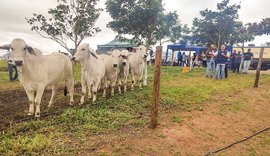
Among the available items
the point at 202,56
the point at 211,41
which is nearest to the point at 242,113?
the point at 202,56

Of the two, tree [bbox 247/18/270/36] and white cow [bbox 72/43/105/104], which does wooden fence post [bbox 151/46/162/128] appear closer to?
white cow [bbox 72/43/105/104]

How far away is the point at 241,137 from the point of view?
278 inches

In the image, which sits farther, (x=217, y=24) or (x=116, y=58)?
(x=217, y=24)

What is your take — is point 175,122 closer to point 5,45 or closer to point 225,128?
point 225,128

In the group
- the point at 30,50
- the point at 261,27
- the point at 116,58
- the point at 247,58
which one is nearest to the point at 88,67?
the point at 116,58

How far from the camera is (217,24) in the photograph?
105 ft

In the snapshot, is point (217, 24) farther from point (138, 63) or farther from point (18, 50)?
point (18, 50)

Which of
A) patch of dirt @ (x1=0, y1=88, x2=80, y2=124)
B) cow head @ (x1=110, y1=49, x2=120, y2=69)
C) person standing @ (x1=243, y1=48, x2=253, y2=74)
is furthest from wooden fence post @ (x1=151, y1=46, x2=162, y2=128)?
person standing @ (x1=243, y1=48, x2=253, y2=74)

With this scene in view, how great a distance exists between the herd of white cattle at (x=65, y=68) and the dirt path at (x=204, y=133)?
2881 mm

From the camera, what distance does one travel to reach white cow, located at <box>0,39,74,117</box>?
22.3ft

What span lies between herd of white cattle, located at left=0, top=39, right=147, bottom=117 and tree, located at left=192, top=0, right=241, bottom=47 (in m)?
21.4

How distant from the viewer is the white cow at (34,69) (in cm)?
679

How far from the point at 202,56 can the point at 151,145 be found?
73.0 feet

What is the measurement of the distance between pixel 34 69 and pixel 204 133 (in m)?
4.87
